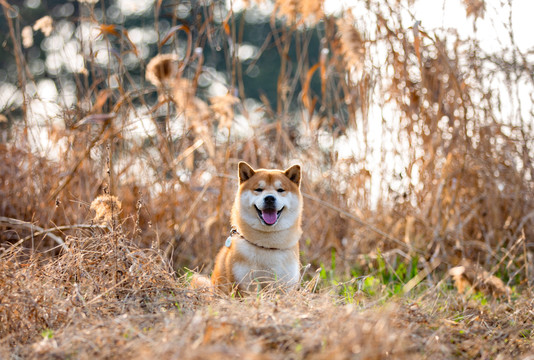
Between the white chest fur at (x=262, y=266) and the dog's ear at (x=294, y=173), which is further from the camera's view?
the dog's ear at (x=294, y=173)

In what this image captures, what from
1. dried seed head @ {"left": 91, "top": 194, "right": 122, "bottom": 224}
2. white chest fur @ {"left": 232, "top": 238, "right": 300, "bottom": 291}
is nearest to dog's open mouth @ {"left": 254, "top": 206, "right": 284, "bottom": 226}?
white chest fur @ {"left": 232, "top": 238, "right": 300, "bottom": 291}

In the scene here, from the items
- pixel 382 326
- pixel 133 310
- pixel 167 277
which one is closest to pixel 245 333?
pixel 382 326

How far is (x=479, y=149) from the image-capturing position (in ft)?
15.6

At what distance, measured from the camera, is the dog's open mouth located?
3.66 m

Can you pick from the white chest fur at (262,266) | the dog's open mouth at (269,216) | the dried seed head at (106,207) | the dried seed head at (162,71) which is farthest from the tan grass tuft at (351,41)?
the dried seed head at (106,207)

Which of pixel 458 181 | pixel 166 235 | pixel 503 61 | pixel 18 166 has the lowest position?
pixel 166 235

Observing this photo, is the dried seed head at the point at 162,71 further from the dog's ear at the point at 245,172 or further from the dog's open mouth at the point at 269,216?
the dog's open mouth at the point at 269,216

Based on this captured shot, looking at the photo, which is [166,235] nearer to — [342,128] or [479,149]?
[342,128]

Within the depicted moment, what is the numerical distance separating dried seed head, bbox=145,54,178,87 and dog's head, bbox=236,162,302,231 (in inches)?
30.5

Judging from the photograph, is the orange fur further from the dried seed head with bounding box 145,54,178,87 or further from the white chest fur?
the dried seed head with bounding box 145,54,178,87

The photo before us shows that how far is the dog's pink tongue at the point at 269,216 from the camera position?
3.66 m

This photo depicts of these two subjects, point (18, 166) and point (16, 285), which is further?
point (18, 166)

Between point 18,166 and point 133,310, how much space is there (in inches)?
99.7

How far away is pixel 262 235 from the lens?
3.69m
